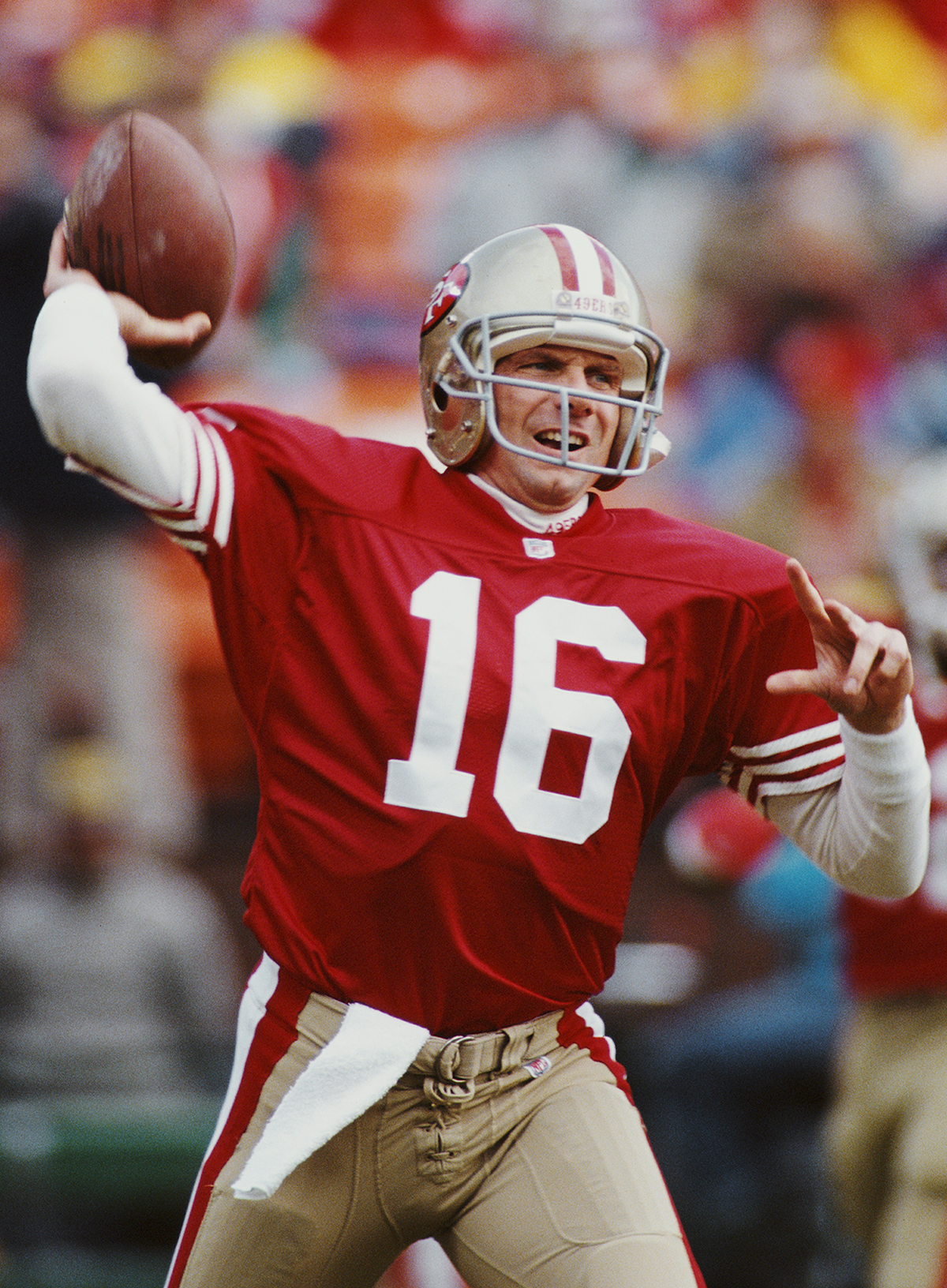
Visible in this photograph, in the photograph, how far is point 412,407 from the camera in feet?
21.4

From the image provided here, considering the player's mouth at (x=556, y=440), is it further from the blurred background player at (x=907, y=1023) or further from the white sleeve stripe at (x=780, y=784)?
the blurred background player at (x=907, y=1023)

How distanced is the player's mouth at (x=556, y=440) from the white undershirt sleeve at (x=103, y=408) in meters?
→ 0.51

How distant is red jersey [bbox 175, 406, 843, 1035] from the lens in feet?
7.91

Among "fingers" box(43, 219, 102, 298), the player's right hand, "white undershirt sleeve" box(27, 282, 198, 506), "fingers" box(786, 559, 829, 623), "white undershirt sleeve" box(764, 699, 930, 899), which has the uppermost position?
"fingers" box(43, 219, 102, 298)

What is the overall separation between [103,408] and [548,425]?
26.0 inches

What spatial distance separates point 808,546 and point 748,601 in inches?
150

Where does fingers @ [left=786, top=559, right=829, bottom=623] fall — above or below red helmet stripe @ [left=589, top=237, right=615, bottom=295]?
below

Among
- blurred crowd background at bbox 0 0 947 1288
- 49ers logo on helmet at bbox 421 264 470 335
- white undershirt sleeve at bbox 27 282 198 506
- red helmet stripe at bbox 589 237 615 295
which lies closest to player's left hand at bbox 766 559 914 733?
red helmet stripe at bbox 589 237 615 295

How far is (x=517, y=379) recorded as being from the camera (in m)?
2.53

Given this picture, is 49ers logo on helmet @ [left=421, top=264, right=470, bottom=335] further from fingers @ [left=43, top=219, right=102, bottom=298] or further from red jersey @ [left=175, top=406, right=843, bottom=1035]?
fingers @ [left=43, top=219, right=102, bottom=298]

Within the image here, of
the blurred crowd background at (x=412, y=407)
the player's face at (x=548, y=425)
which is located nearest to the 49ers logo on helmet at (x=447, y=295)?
the player's face at (x=548, y=425)

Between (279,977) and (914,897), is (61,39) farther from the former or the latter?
(279,977)

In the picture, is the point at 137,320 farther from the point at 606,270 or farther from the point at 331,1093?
the point at 331,1093

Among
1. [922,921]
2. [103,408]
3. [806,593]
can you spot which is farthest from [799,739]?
[922,921]
